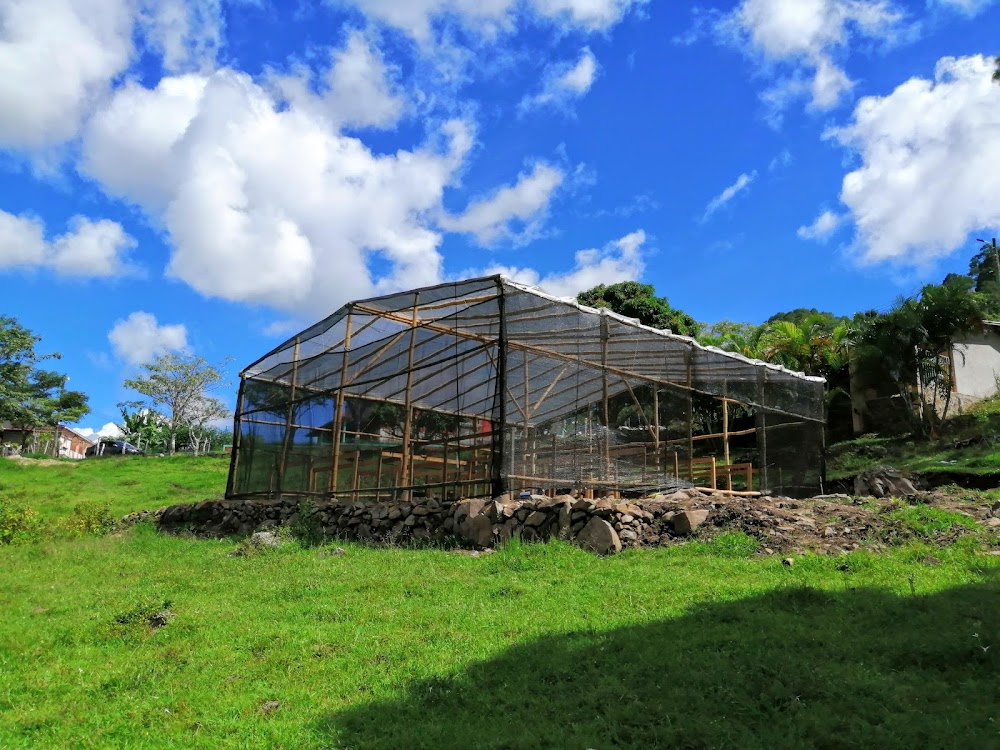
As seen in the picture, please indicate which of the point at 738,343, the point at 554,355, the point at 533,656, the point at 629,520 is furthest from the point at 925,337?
the point at 533,656

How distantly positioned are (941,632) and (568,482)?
6.34 m

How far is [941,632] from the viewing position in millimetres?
4660

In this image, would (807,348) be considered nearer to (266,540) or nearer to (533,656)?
(266,540)

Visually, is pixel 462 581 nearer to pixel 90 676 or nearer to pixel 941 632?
pixel 90 676

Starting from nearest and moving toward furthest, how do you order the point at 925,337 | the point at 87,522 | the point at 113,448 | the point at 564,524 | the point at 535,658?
the point at 535,658 → the point at 564,524 → the point at 87,522 → the point at 925,337 → the point at 113,448

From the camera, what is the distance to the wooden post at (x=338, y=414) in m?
12.9

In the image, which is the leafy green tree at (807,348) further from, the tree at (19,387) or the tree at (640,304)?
the tree at (19,387)

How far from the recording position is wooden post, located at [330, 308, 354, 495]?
1295 centimetres

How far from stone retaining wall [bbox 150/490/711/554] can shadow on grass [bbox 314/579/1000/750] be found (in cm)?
339

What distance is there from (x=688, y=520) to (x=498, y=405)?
3.52 m

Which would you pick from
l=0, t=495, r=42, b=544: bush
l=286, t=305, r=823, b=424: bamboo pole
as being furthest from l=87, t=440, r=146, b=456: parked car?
l=286, t=305, r=823, b=424: bamboo pole

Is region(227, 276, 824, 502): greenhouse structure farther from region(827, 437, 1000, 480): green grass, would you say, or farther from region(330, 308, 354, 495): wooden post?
region(827, 437, 1000, 480): green grass

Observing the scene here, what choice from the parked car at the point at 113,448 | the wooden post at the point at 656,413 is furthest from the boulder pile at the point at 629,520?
the parked car at the point at 113,448

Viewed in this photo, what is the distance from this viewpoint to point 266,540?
10516mm
